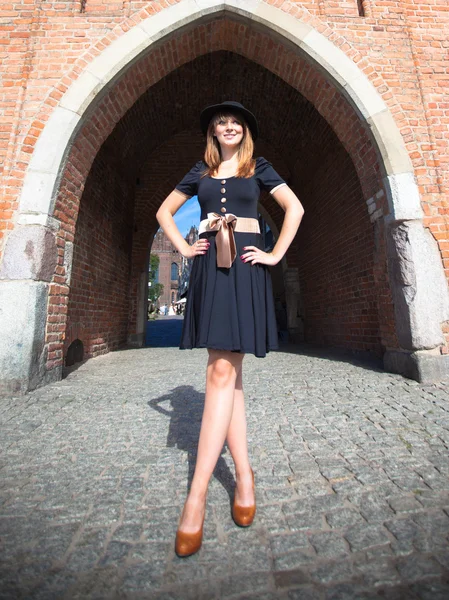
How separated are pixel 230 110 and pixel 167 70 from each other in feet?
12.9

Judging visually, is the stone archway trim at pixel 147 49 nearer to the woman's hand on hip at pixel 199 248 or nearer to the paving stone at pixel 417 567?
the woman's hand on hip at pixel 199 248

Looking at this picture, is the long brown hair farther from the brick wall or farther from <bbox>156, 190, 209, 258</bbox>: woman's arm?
the brick wall

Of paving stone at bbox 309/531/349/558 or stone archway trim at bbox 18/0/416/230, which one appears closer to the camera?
paving stone at bbox 309/531/349/558

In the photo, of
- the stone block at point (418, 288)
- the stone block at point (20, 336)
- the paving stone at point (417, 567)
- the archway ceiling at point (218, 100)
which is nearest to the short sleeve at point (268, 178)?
the paving stone at point (417, 567)

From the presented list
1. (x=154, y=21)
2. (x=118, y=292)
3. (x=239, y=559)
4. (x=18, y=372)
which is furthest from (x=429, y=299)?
(x=118, y=292)

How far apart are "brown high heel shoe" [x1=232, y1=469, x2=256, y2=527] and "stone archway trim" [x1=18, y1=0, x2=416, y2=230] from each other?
361cm

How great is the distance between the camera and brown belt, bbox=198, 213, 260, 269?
1.39 metres

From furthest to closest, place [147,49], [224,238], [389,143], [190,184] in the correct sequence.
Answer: [147,49]
[389,143]
[190,184]
[224,238]

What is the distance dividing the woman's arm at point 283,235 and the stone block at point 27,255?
2.98 m

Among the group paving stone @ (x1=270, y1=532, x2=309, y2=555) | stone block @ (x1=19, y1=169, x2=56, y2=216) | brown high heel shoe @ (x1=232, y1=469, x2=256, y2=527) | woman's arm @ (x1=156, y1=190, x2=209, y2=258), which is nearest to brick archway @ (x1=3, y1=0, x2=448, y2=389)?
stone block @ (x1=19, y1=169, x2=56, y2=216)

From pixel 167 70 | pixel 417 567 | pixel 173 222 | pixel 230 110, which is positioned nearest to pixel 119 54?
pixel 167 70

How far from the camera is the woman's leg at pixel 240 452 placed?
1.35 m

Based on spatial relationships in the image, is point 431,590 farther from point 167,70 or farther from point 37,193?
point 167,70

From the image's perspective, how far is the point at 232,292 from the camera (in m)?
1.43
